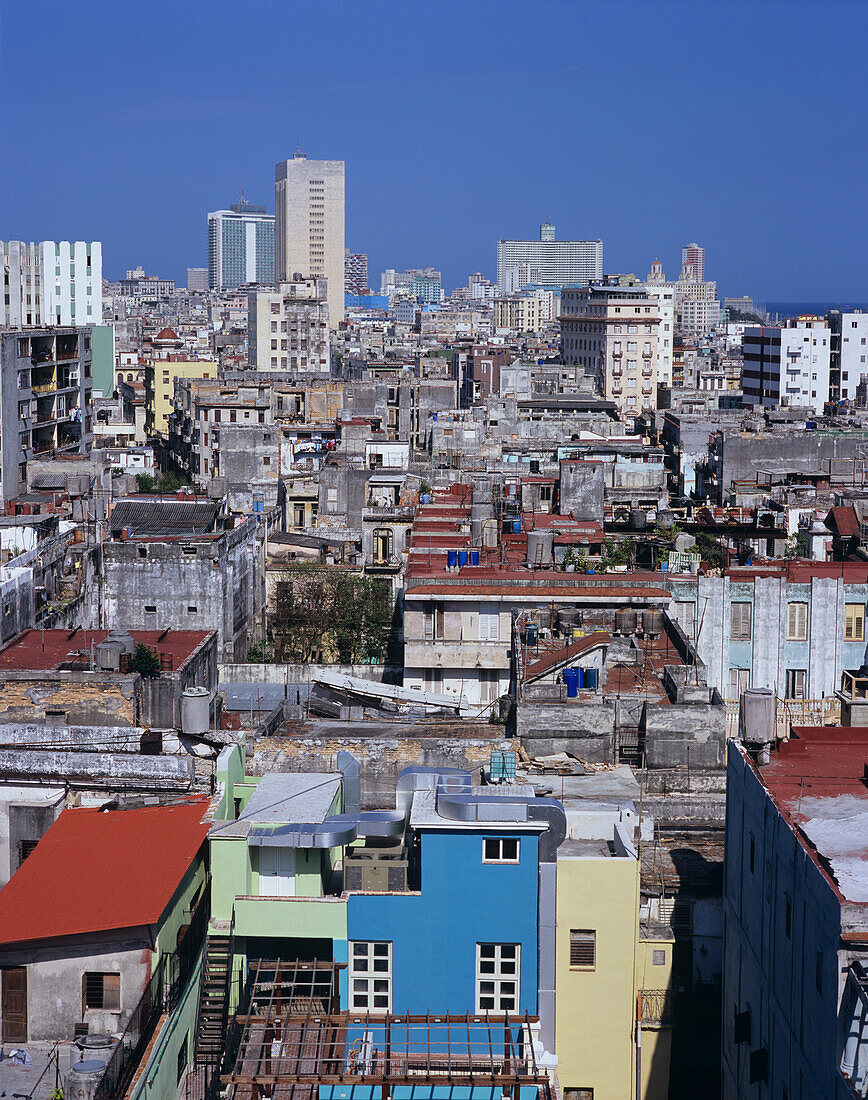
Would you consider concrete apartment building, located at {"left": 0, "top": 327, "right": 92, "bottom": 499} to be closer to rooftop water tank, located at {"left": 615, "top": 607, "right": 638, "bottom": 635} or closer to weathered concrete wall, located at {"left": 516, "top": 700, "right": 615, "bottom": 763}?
rooftop water tank, located at {"left": 615, "top": 607, "right": 638, "bottom": 635}

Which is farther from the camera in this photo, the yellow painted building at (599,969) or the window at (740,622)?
the window at (740,622)

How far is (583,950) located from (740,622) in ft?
61.0

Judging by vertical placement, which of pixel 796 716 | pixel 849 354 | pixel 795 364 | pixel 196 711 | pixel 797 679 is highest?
pixel 849 354

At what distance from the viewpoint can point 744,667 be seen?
3762 cm

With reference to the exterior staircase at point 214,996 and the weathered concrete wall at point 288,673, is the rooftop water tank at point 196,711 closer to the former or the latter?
the exterior staircase at point 214,996

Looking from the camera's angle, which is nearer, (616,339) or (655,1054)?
(655,1054)

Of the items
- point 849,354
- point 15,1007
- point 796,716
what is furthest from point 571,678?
point 849,354

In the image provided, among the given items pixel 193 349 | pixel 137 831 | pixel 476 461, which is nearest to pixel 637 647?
pixel 137 831

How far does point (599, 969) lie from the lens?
2045 centimetres

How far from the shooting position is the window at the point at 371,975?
19594 millimetres

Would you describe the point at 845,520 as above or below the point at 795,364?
below

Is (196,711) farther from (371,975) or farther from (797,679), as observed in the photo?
(797,679)

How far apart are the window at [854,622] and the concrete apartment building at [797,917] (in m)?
15.6

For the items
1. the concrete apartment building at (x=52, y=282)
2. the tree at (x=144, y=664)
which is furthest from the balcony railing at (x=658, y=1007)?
the concrete apartment building at (x=52, y=282)
